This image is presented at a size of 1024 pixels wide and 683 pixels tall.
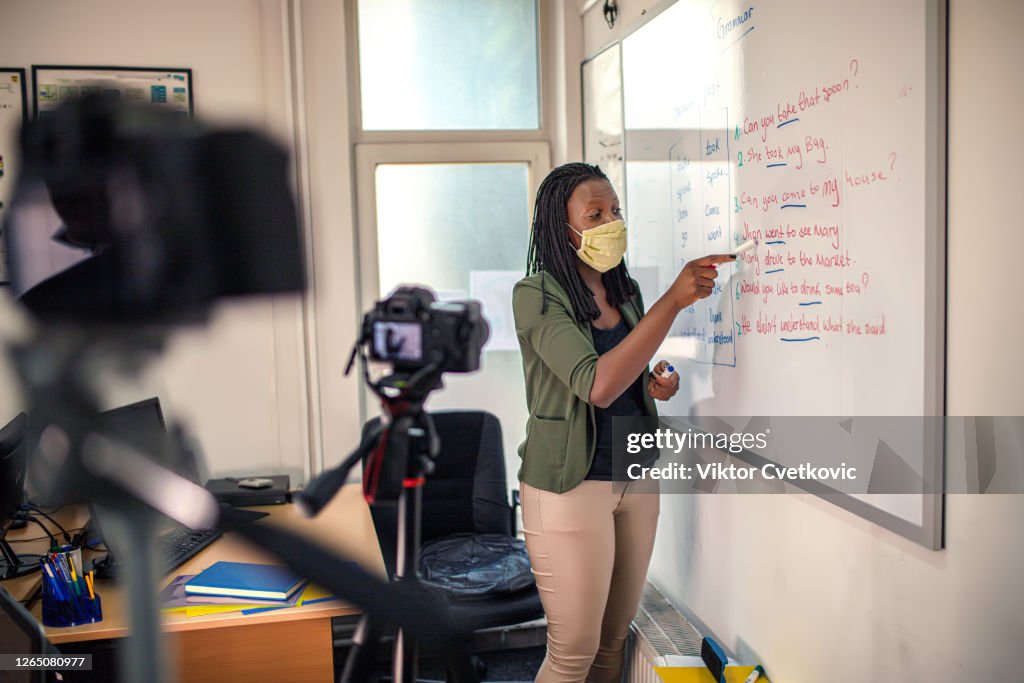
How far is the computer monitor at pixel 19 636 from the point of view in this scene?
96 cm

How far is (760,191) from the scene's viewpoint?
161 centimetres

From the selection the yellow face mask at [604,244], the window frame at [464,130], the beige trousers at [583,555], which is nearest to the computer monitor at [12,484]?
the beige trousers at [583,555]

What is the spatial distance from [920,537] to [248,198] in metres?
1.15

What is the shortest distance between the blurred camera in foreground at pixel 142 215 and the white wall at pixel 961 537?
3.21 ft

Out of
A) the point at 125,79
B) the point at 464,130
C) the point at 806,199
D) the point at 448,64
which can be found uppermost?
the point at 448,64

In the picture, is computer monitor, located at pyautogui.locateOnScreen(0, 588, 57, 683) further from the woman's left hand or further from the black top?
the woman's left hand

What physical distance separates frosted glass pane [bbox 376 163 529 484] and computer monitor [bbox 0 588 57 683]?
2028 millimetres

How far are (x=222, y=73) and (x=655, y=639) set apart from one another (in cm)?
236

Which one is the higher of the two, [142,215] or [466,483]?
[142,215]

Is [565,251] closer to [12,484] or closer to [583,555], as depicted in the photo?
[583,555]

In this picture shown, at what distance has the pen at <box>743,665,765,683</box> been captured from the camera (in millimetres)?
1650

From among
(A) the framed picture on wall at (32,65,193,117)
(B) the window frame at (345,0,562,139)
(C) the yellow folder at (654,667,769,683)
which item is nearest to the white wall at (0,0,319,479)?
(A) the framed picture on wall at (32,65,193,117)

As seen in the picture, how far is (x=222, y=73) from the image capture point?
9.03 feet

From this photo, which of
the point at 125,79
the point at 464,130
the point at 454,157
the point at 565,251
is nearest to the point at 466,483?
the point at 565,251
